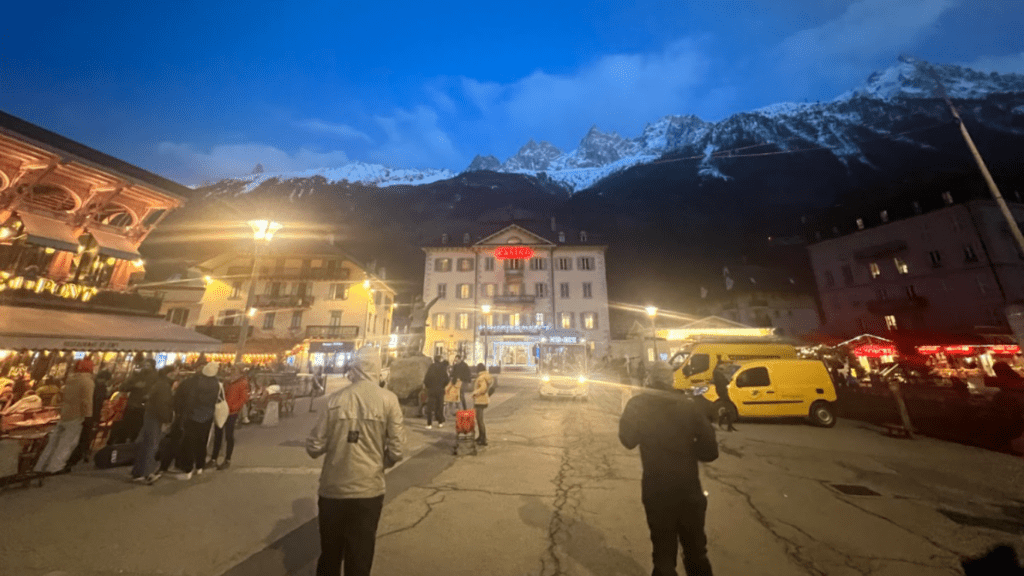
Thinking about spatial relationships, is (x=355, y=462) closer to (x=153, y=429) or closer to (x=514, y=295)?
(x=153, y=429)

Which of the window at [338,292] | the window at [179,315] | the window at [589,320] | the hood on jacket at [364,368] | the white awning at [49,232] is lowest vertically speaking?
the hood on jacket at [364,368]

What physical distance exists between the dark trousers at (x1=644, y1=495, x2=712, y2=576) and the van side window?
9995 millimetres

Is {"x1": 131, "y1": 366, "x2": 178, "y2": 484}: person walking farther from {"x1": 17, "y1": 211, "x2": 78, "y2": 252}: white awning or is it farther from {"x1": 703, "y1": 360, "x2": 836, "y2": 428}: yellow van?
{"x1": 703, "y1": 360, "x2": 836, "y2": 428}: yellow van

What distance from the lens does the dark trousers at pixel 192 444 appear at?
584cm

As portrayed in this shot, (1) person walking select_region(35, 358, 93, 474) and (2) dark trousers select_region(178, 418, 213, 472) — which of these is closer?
(1) person walking select_region(35, 358, 93, 474)

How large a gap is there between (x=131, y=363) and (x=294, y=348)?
1482 cm

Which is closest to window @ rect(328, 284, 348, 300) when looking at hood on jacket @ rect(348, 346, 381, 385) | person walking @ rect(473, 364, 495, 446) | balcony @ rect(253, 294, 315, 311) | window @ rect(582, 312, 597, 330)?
balcony @ rect(253, 294, 315, 311)

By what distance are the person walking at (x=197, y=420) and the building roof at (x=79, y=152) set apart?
8.41m

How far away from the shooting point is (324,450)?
109 inches

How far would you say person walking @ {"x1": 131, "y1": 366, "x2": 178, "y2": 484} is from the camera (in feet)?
18.5

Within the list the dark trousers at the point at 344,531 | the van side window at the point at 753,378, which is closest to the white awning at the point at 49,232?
the dark trousers at the point at 344,531

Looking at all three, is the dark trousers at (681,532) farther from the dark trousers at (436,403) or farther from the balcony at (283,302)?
the balcony at (283,302)

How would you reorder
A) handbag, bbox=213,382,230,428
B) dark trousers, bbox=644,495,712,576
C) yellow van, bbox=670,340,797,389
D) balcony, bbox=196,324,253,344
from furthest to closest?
1. balcony, bbox=196,324,253,344
2. yellow van, bbox=670,340,797,389
3. handbag, bbox=213,382,230,428
4. dark trousers, bbox=644,495,712,576

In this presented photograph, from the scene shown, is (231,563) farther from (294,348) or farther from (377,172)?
(377,172)
